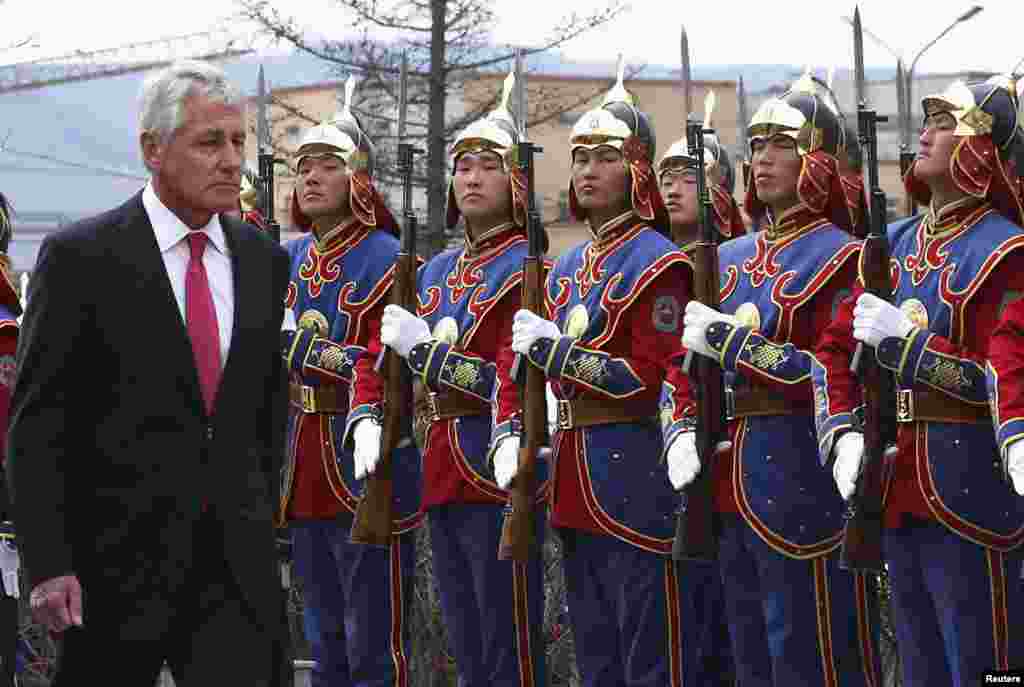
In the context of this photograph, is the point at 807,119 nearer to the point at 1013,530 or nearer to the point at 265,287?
the point at 1013,530

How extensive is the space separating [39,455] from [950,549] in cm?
308

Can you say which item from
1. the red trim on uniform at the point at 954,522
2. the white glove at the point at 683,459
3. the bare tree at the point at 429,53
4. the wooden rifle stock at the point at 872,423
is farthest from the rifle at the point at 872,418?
the bare tree at the point at 429,53

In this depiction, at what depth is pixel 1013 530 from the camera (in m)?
7.15

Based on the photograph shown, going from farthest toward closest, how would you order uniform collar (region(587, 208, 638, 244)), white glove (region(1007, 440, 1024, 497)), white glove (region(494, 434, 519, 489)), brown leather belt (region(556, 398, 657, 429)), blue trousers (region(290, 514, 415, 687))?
1. blue trousers (region(290, 514, 415, 687))
2. uniform collar (region(587, 208, 638, 244))
3. white glove (region(494, 434, 519, 489))
4. brown leather belt (region(556, 398, 657, 429))
5. white glove (region(1007, 440, 1024, 497))

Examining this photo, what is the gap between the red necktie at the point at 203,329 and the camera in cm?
564

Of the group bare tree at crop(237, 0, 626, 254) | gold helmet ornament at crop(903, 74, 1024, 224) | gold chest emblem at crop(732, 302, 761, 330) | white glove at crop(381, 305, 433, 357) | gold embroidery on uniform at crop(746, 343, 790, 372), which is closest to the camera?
gold helmet ornament at crop(903, 74, 1024, 224)

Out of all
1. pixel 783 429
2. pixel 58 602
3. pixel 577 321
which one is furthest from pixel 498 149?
pixel 58 602

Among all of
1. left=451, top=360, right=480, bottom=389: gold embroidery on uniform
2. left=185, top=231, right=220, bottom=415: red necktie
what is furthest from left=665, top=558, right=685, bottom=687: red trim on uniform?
left=185, top=231, right=220, bottom=415: red necktie

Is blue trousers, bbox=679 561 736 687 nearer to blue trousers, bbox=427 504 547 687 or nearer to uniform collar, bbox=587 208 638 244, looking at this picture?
blue trousers, bbox=427 504 547 687

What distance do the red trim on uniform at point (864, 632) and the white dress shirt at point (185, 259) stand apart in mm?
2913

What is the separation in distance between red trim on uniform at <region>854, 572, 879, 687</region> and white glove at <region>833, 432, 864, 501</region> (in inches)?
19.9

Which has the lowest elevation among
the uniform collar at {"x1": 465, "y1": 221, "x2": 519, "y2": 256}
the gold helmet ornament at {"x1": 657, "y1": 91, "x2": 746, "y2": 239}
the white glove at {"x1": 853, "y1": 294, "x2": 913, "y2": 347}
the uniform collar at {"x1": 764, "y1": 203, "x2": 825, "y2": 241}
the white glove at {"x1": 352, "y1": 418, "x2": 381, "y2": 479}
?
the white glove at {"x1": 352, "y1": 418, "x2": 381, "y2": 479}

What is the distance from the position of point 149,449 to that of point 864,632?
3.14 meters

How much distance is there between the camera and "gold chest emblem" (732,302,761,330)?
26.1 feet
